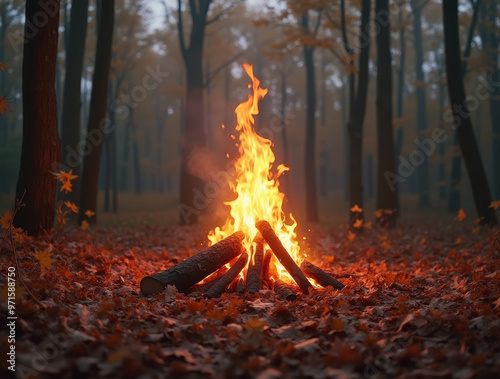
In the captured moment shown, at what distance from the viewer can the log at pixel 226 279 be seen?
4652 mm

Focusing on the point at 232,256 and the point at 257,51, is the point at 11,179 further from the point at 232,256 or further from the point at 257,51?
the point at 232,256

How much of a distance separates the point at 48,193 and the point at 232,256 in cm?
310

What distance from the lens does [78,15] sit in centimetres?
1188

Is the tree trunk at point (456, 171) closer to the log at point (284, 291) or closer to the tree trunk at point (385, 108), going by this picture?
the tree trunk at point (385, 108)

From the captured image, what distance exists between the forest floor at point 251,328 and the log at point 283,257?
335mm

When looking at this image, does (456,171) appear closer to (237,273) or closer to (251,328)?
(237,273)

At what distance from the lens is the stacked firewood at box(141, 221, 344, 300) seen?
15.4 feet

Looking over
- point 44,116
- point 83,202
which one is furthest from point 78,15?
point 44,116

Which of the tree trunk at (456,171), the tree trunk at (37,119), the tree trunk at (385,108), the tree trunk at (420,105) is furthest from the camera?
the tree trunk at (420,105)

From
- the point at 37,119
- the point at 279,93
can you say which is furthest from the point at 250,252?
the point at 279,93

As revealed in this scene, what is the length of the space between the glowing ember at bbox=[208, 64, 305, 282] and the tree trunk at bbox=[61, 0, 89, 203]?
22.1 ft

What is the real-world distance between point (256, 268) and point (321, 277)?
836mm

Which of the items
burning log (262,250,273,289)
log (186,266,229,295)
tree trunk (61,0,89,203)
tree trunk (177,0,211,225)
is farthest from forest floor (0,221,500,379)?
tree trunk (177,0,211,225)

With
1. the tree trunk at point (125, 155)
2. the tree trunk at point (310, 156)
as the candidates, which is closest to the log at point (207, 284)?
the tree trunk at point (310, 156)
